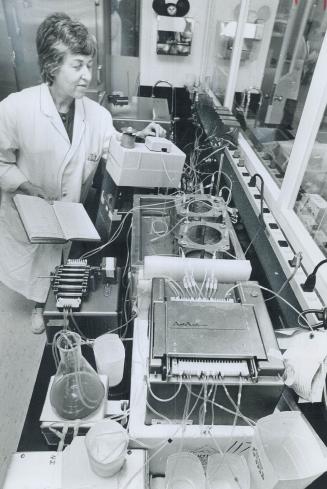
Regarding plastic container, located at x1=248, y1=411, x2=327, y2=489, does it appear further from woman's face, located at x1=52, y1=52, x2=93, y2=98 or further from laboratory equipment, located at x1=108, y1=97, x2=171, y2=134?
laboratory equipment, located at x1=108, y1=97, x2=171, y2=134

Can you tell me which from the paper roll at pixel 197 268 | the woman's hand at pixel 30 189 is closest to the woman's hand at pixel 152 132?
the woman's hand at pixel 30 189

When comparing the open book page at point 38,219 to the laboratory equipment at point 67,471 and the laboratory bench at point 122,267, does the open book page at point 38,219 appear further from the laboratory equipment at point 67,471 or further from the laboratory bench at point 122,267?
the laboratory equipment at point 67,471

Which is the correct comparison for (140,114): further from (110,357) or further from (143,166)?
(110,357)

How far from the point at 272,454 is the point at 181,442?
21 cm

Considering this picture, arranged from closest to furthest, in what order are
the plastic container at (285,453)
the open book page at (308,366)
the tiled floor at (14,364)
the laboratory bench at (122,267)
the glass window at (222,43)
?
the plastic container at (285,453) < the open book page at (308,366) < the laboratory bench at (122,267) < the tiled floor at (14,364) < the glass window at (222,43)

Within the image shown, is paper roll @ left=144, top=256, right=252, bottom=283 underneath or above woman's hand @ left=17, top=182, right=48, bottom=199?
above

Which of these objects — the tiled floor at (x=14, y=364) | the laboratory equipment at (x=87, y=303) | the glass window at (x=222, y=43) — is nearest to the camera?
the laboratory equipment at (x=87, y=303)

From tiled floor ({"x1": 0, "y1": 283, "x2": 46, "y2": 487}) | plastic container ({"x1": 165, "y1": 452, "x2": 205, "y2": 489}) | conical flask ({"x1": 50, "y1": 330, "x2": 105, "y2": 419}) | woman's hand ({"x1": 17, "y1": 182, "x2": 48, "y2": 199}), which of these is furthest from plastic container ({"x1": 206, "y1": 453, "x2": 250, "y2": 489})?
woman's hand ({"x1": 17, "y1": 182, "x2": 48, "y2": 199})

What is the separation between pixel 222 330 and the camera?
2.77ft

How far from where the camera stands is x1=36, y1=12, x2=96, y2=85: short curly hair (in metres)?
Answer: 1.41

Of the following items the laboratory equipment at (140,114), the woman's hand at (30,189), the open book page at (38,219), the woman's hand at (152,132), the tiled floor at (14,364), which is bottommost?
the tiled floor at (14,364)

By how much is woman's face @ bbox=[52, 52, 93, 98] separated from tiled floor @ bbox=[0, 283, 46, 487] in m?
1.31

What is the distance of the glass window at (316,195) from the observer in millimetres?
1371

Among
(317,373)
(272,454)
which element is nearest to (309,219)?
(317,373)
